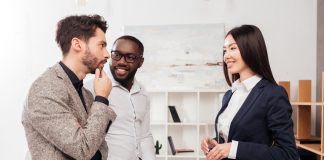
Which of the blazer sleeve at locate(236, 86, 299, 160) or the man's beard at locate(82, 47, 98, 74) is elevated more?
the man's beard at locate(82, 47, 98, 74)

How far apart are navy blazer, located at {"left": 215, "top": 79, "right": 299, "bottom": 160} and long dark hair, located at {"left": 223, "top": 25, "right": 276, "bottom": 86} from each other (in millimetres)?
64

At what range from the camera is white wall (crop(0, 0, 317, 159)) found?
4121 mm

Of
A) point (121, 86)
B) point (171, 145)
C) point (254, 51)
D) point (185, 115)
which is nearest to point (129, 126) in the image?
point (121, 86)

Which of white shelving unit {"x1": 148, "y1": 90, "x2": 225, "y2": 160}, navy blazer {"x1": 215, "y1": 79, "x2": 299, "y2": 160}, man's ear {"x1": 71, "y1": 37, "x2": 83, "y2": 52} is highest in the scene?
man's ear {"x1": 71, "y1": 37, "x2": 83, "y2": 52}

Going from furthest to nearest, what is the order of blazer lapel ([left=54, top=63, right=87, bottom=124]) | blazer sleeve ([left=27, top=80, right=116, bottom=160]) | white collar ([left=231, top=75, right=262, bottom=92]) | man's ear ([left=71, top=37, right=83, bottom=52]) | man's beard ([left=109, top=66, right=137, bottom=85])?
1. man's beard ([left=109, top=66, right=137, bottom=85])
2. white collar ([left=231, top=75, right=262, bottom=92])
3. man's ear ([left=71, top=37, right=83, bottom=52])
4. blazer lapel ([left=54, top=63, right=87, bottom=124])
5. blazer sleeve ([left=27, top=80, right=116, bottom=160])

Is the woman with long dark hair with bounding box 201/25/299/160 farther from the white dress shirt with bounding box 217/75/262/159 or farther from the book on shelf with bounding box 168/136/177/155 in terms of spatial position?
the book on shelf with bounding box 168/136/177/155

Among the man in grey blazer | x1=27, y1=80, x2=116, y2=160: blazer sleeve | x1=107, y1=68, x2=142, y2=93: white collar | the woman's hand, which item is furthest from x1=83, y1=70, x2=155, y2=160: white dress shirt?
x1=27, y1=80, x2=116, y2=160: blazer sleeve

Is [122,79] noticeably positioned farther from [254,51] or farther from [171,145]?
[171,145]

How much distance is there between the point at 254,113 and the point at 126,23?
310 centimetres

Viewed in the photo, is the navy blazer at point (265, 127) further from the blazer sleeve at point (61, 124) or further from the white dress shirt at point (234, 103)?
the blazer sleeve at point (61, 124)

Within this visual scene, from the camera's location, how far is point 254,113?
151 centimetres

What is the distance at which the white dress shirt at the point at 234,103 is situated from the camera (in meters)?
1.63

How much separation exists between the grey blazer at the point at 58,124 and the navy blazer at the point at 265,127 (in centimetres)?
56

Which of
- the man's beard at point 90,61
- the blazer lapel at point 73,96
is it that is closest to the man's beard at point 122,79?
the man's beard at point 90,61
